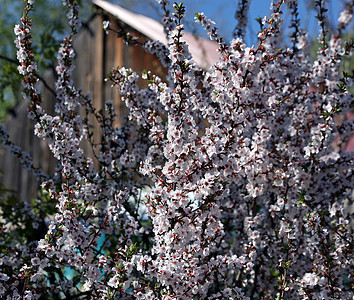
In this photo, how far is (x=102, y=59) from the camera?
998 cm

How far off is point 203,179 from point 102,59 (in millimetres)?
7831

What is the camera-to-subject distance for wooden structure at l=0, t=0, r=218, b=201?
27.4 ft

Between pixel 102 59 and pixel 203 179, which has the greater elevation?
pixel 102 59

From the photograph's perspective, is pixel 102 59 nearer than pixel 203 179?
No

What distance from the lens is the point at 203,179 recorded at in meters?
2.68

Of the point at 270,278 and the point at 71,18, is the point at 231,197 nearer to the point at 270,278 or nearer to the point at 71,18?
the point at 270,278

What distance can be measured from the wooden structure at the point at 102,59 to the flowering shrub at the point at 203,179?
2500 mm

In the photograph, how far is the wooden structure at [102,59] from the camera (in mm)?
8344

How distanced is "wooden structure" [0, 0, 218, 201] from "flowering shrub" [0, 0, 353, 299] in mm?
2500

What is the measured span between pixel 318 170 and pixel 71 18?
243cm

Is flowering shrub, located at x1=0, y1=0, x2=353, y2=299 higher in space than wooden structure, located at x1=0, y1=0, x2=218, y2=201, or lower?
lower

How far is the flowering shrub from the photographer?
2.81 meters

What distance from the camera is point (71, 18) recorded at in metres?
3.85

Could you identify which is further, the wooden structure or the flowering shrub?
the wooden structure
